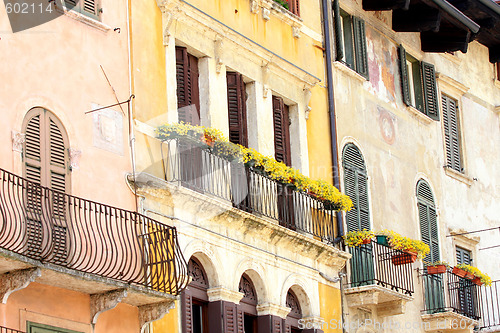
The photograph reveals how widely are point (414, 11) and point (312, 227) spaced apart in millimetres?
6440

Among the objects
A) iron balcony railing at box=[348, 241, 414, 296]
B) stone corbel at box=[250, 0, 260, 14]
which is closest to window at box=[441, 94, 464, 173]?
iron balcony railing at box=[348, 241, 414, 296]

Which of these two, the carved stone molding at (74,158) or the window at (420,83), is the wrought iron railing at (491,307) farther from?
the carved stone molding at (74,158)

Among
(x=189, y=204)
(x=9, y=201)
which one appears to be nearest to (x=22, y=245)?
(x=9, y=201)

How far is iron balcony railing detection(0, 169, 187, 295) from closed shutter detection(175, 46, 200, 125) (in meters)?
2.23

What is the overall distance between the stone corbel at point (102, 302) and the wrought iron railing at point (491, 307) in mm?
10977

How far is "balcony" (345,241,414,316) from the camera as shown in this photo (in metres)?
22.1

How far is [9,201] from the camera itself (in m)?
15.3

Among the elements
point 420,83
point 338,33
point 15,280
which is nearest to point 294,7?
point 338,33

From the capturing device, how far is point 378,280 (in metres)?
22.1

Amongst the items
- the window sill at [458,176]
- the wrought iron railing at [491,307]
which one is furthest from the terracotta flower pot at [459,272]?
the window sill at [458,176]

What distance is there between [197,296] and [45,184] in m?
3.38

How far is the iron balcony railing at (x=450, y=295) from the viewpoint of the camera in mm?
24516

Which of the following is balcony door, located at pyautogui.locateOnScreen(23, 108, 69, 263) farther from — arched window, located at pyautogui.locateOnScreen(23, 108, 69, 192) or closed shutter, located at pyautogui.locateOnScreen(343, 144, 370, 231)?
closed shutter, located at pyautogui.locateOnScreen(343, 144, 370, 231)

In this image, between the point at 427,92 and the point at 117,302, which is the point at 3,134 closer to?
the point at 117,302
